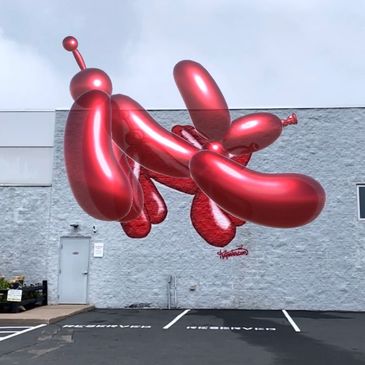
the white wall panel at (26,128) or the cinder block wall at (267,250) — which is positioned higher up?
the white wall panel at (26,128)

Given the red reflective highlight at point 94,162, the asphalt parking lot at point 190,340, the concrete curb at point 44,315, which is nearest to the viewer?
the asphalt parking lot at point 190,340

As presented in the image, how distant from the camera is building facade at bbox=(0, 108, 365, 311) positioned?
1619cm

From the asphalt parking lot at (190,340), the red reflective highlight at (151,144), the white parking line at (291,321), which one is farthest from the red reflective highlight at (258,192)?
the asphalt parking lot at (190,340)

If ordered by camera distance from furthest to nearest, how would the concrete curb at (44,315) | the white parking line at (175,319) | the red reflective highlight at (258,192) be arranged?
the red reflective highlight at (258,192) → the concrete curb at (44,315) → the white parking line at (175,319)

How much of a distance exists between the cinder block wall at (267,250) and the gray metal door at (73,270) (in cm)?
20

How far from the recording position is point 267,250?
16344 mm

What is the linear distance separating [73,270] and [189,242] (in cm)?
378

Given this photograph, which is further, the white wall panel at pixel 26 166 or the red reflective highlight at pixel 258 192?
the white wall panel at pixel 26 166

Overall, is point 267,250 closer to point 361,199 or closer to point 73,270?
point 361,199

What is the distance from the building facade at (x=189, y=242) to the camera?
16188mm

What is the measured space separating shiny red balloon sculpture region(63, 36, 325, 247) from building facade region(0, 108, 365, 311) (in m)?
0.32

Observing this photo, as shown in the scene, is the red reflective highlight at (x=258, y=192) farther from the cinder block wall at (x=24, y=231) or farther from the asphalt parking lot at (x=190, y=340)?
the cinder block wall at (x=24, y=231)
